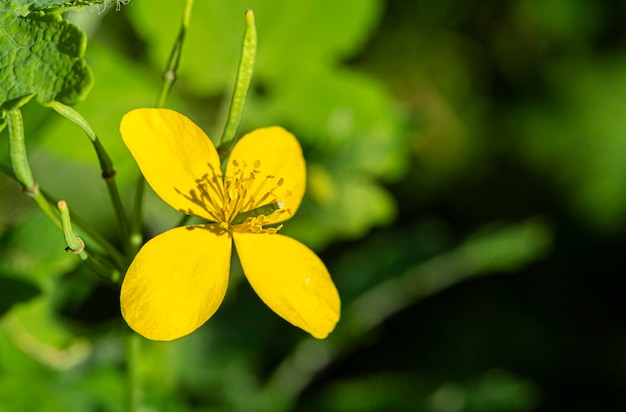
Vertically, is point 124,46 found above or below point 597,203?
above

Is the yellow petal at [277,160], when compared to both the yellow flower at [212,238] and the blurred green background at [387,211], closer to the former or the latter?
the yellow flower at [212,238]

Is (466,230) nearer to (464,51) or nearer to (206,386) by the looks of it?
(464,51)

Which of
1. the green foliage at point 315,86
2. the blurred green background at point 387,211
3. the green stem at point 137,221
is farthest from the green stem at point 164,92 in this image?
the green foliage at point 315,86

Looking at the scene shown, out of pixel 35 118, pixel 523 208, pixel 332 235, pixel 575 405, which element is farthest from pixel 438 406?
pixel 35 118

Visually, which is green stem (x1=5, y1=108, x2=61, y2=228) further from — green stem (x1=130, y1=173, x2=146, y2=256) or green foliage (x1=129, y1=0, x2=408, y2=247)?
green foliage (x1=129, y1=0, x2=408, y2=247)

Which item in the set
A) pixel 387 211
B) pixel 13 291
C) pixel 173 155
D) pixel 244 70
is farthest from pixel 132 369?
pixel 387 211

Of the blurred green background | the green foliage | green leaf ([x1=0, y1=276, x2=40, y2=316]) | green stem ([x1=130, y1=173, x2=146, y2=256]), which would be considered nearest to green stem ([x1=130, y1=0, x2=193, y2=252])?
green stem ([x1=130, y1=173, x2=146, y2=256])
